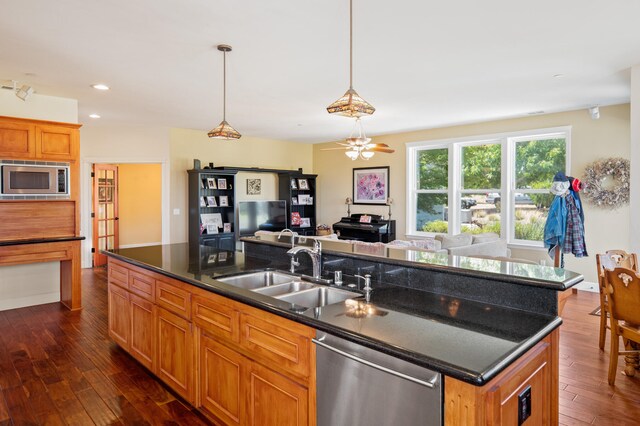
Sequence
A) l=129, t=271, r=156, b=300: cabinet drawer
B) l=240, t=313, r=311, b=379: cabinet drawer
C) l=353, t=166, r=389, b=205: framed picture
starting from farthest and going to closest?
l=353, t=166, r=389, b=205: framed picture < l=129, t=271, r=156, b=300: cabinet drawer < l=240, t=313, r=311, b=379: cabinet drawer

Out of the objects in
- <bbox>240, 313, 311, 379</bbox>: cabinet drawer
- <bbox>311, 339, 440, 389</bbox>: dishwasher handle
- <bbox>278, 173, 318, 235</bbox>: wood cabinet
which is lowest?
<bbox>240, 313, 311, 379</bbox>: cabinet drawer

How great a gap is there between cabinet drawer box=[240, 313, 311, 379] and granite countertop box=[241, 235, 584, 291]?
82 centimetres

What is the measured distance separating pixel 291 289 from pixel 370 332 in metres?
1.10

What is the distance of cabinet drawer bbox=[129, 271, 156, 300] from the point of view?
2885 mm

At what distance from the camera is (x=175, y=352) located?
104 inches

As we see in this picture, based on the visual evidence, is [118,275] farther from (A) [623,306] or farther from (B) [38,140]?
(A) [623,306]

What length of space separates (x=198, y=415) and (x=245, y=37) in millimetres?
2813

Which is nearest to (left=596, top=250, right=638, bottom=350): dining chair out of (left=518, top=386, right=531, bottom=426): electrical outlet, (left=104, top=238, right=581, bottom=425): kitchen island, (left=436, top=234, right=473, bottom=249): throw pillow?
(left=436, top=234, right=473, bottom=249): throw pillow

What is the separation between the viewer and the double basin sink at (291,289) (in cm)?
229

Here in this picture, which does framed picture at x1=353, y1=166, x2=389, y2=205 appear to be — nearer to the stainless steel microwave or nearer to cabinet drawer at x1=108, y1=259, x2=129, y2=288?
the stainless steel microwave

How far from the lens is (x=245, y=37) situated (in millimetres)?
3166

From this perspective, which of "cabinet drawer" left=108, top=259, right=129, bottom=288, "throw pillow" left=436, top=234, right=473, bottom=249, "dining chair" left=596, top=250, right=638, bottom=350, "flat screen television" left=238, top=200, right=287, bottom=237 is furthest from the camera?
"flat screen television" left=238, top=200, right=287, bottom=237

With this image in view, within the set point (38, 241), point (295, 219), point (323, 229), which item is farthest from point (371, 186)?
point (38, 241)

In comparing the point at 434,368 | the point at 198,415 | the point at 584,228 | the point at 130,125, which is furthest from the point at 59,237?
the point at 584,228
